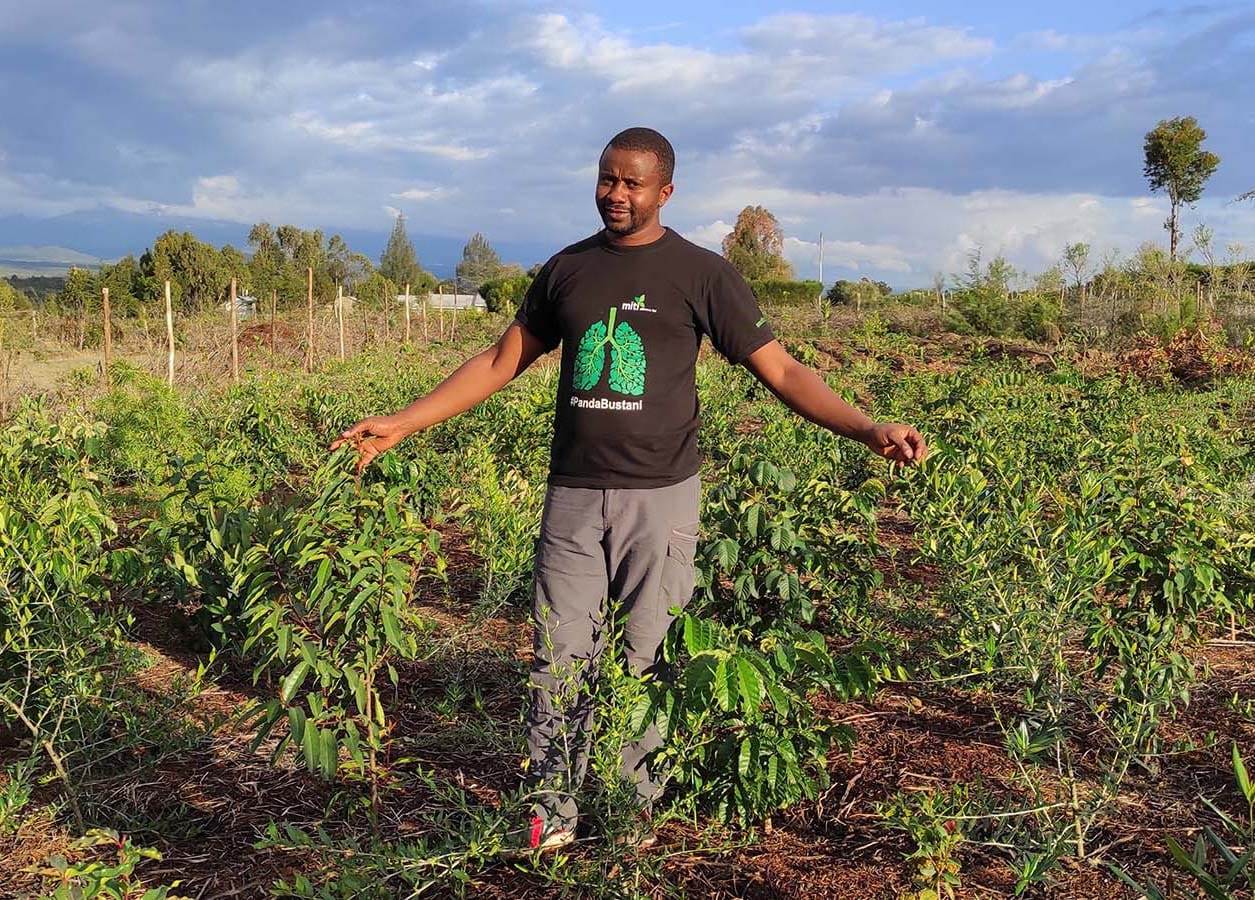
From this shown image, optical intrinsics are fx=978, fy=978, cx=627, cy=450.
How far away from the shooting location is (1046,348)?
16156 millimetres

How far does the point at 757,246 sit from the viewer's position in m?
36.1

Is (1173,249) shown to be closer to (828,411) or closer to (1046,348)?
(1046,348)

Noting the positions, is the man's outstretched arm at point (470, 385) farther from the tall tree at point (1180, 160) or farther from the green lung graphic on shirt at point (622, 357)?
the tall tree at point (1180, 160)

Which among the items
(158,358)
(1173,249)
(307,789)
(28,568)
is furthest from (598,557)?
(1173,249)

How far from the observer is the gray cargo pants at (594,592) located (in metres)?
2.06

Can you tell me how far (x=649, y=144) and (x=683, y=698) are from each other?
113 cm

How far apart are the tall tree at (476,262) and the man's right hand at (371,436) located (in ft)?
191

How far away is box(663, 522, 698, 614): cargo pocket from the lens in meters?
2.14

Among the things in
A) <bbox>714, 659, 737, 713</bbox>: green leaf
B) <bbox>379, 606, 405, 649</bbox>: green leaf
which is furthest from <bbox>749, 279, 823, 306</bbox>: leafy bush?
<bbox>379, 606, 405, 649</bbox>: green leaf

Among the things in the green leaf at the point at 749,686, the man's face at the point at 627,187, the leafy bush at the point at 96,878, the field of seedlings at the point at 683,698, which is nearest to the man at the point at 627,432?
the man's face at the point at 627,187

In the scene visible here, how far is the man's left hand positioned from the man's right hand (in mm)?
1020

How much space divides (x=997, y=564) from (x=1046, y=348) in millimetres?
15088

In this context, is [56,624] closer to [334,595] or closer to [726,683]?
[334,595]

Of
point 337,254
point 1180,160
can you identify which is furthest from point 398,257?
point 1180,160
